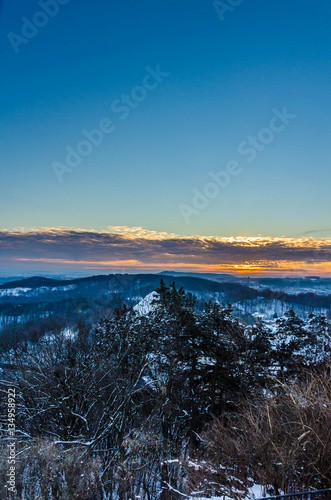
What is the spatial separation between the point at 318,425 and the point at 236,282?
8521 centimetres

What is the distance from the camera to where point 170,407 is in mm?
14133

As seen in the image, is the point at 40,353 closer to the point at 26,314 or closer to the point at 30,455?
the point at 30,455

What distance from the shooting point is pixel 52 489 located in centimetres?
780

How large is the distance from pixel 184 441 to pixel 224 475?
34.3ft

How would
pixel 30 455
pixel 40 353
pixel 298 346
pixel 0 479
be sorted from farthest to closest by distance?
pixel 298 346 < pixel 40 353 < pixel 30 455 < pixel 0 479

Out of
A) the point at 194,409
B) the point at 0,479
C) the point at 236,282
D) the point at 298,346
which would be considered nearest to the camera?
the point at 0,479

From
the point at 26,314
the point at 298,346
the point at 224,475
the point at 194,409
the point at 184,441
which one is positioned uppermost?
the point at 224,475

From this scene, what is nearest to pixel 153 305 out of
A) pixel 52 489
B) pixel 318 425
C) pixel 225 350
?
pixel 225 350

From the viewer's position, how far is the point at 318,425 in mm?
6383

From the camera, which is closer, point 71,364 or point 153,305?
point 71,364

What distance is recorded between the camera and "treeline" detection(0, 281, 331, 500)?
6.63 m

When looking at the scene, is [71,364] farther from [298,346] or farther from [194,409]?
[298,346]

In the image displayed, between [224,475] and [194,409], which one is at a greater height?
[224,475]

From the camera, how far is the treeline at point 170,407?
6629mm
